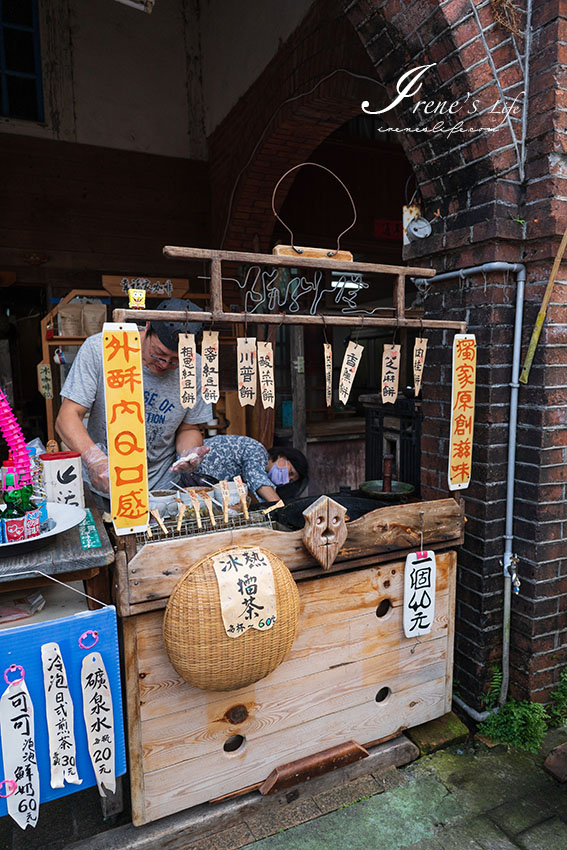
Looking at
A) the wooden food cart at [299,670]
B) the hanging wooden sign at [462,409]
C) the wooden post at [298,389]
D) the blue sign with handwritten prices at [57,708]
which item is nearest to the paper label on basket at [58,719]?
the blue sign with handwritten prices at [57,708]

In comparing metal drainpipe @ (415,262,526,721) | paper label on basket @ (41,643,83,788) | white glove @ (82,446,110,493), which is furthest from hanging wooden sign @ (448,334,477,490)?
paper label on basket @ (41,643,83,788)

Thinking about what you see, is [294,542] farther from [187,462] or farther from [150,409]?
[150,409]

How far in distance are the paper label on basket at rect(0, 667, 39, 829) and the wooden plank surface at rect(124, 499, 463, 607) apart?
1.70ft

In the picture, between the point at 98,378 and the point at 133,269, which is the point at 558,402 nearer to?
the point at 98,378

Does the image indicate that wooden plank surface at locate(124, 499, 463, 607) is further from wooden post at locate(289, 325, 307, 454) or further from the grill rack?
wooden post at locate(289, 325, 307, 454)

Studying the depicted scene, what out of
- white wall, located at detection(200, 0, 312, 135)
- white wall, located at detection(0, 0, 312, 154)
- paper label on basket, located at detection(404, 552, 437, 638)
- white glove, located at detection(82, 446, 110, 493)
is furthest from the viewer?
white wall, located at detection(0, 0, 312, 154)

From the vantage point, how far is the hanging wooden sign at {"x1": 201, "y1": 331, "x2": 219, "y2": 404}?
7.06 ft

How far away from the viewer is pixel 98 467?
265 cm

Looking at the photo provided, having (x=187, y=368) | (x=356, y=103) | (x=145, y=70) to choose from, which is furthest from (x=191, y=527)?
(x=145, y=70)

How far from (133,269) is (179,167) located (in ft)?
5.62

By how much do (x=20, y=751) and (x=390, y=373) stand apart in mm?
2317

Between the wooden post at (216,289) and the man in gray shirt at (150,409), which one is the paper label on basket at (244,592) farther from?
the wooden post at (216,289)

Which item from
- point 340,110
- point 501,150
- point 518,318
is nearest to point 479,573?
point 518,318

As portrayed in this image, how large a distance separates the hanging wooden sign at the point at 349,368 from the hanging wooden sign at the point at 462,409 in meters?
0.52
